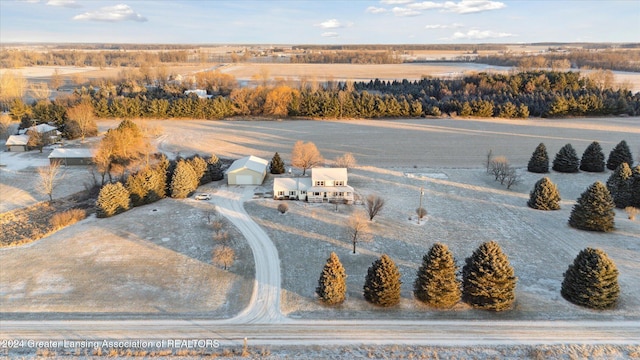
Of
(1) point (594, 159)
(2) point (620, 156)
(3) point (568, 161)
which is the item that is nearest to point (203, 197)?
(3) point (568, 161)

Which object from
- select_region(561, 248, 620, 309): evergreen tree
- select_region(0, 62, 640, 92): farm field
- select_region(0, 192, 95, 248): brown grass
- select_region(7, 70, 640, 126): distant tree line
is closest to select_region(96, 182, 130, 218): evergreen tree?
select_region(0, 192, 95, 248): brown grass

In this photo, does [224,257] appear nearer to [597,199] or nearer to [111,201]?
[111,201]

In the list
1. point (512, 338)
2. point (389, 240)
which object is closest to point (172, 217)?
point (389, 240)

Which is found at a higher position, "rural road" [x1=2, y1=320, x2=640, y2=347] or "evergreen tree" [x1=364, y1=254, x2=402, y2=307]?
"evergreen tree" [x1=364, y1=254, x2=402, y2=307]

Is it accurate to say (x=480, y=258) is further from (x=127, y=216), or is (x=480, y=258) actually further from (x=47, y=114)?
(x=47, y=114)

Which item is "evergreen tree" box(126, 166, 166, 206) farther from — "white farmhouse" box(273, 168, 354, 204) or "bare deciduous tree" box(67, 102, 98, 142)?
"bare deciduous tree" box(67, 102, 98, 142)

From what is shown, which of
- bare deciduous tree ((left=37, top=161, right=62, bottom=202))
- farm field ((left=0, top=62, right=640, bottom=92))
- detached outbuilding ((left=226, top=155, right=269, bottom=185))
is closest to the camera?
bare deciduous tree ((left=37, top=161, right=62, bottom=202))
